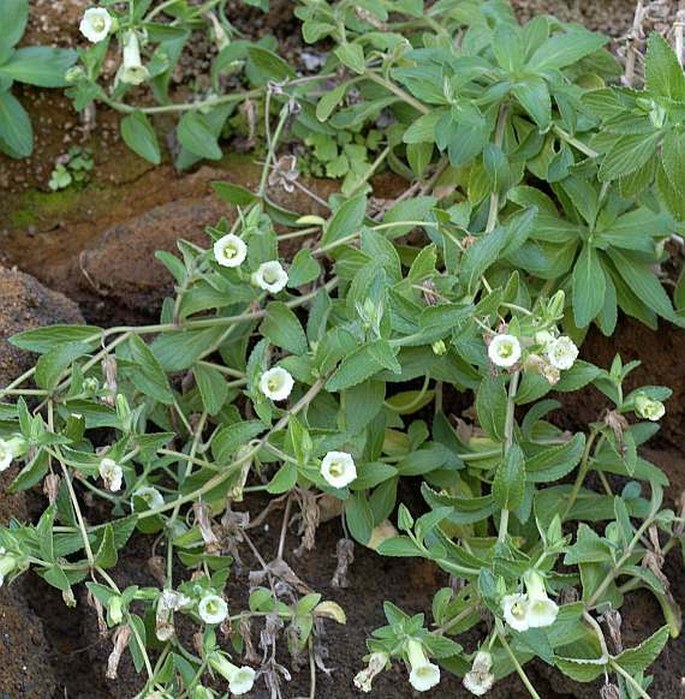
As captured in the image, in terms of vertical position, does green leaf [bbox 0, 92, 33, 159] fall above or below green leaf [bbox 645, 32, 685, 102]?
below

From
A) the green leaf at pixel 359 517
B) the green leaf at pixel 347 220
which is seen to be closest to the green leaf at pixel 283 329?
the green leaf at pixel 347 220

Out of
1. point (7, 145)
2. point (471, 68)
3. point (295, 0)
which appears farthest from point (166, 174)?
point (471, 68)

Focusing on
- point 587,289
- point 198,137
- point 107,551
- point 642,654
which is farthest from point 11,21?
point 642,654

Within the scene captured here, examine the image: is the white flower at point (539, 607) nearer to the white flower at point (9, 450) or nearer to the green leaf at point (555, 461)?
the green leaf at point (555, 461)

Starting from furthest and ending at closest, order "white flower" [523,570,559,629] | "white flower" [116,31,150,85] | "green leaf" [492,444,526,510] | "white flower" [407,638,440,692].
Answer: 1. "white flower" [116,31,150,85]
2. "green leaf" [492,444,526,510]
3. "white flower" [407,638,440,692]
4. "white flower" [523,570,559,629]

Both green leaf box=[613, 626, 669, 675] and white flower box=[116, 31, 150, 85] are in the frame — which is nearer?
green leaf box=[613, 626, 669, 675]

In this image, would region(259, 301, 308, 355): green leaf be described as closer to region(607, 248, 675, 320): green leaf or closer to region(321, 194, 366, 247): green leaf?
region(321, 194, 366, 247): green leaf

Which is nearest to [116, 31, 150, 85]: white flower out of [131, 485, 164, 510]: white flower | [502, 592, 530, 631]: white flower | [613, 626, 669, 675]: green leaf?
[131, 485, 164, 510]: white flower
